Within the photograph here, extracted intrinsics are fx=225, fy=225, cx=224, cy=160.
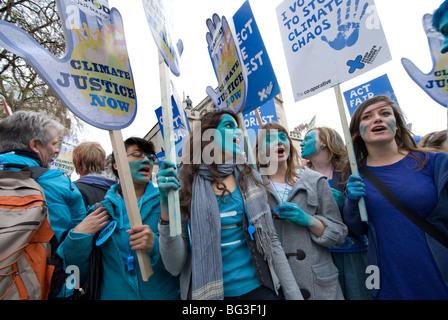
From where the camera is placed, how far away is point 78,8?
132 cm

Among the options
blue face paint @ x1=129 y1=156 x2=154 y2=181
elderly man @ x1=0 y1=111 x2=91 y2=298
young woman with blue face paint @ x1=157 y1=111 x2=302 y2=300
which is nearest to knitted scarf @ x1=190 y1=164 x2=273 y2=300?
young woman with blue face paint @ x1=157 y1=111 x2=302 y2=300

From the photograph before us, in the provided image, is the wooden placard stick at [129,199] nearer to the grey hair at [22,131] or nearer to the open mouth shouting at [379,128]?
the grey hair at [22,131]

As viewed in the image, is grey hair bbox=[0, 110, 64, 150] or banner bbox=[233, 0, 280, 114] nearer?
grey hair bbox=[0, 110, 64, 150]

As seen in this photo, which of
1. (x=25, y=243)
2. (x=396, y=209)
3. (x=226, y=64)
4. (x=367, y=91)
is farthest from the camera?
(x=367, y=91)

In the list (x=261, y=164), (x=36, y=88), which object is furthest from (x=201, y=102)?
(x=261, y=164)

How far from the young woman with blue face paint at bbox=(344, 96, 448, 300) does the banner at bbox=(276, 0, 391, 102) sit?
0.36 meters

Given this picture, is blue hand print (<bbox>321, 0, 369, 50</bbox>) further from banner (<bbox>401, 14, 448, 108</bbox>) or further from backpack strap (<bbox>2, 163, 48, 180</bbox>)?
backpack strap (<bbox>2, 163, 48, 180</bbox>)

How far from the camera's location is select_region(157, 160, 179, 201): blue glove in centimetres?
122

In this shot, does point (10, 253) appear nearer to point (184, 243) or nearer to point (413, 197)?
point (184, 243)

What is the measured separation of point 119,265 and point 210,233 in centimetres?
65

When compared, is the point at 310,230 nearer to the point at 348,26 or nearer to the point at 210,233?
the point at 210,233

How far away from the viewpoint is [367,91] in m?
4.09

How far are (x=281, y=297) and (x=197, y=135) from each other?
1.20 m

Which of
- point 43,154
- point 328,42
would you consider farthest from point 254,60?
point 43,154
